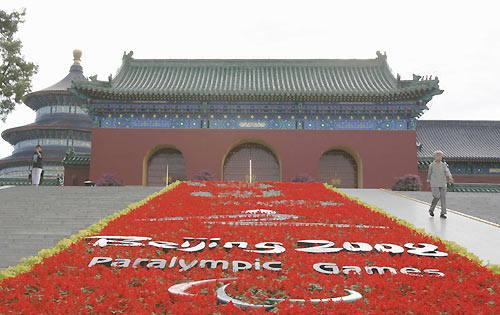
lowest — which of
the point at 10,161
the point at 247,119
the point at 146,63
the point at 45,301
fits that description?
the point at 45,301

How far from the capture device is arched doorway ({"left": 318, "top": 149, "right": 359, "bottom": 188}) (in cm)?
2111

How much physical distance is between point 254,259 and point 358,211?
4637mm

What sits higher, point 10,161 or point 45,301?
point 10,161

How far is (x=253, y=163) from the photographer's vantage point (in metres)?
21.3

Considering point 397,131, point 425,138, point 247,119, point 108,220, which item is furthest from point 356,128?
point 108,220

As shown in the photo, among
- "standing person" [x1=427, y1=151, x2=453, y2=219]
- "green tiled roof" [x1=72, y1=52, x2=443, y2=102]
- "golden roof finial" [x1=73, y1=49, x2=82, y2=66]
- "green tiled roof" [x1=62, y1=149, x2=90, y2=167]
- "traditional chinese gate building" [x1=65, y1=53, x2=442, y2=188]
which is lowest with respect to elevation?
"standing person" [x1=427, y1=151, x2=453, y2=219]

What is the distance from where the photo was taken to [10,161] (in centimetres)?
2819

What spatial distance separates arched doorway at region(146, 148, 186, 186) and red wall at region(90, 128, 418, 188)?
711 mm

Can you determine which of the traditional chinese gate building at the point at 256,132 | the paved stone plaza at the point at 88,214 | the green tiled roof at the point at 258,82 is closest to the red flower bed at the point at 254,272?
the paved stone plaza at the point at 88,214

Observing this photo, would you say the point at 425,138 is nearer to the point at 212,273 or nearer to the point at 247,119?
the point at 247,119

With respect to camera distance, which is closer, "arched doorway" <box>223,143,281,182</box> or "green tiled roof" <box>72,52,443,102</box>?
"green tiled roof" <box>72,52,443,102</box>

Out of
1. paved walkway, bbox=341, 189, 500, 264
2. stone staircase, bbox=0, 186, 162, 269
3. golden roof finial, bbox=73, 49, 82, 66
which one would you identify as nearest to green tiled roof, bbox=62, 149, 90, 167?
stone staircase, bbox=0, 186, 162, 269

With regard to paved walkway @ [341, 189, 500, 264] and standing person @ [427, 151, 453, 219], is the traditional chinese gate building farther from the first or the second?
standing person @ [427, 151, 453, 219]

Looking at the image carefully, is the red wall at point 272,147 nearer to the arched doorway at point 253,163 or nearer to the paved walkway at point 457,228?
the arched doorway at point 253,163
